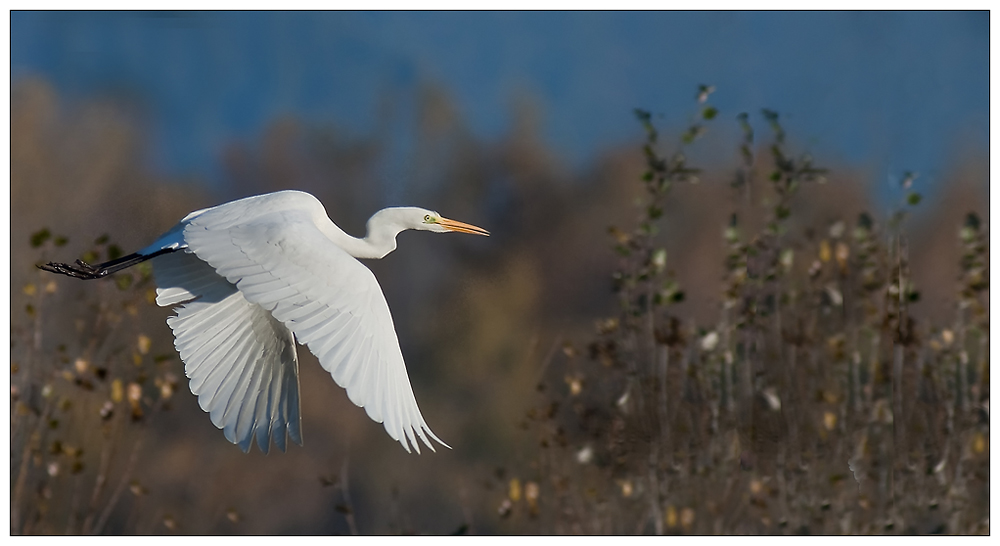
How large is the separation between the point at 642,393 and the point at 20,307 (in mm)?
1895

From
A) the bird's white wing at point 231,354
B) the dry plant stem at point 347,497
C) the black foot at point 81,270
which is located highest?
the black foot at point 81,270

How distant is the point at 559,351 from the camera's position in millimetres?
3670

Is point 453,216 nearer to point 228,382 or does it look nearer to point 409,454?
point 409,454

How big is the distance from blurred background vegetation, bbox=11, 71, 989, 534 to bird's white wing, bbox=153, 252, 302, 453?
2.25 feet

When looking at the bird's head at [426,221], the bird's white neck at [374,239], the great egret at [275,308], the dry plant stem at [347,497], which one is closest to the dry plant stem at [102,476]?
the dry plant stem at [347,497]

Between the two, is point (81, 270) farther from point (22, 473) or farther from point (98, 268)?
point (22, 473)

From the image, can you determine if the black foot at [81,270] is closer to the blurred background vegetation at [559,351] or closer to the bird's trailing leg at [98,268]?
the bird's trailing leg at [98,268]

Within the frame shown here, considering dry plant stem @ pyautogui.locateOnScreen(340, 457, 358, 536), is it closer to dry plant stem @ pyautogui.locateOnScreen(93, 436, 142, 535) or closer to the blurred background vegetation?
the blurred background vegetation

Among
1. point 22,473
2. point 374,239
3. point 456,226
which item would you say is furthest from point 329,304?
point 22,473

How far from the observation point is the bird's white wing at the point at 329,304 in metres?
2.16

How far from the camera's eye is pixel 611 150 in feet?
11.8

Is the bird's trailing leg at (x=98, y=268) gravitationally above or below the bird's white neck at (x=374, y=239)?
below

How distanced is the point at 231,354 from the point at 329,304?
661 millimetres

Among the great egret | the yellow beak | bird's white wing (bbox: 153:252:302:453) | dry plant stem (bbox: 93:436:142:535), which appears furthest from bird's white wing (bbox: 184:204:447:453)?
dry plant stem (bbox: 93:436:142:535)
